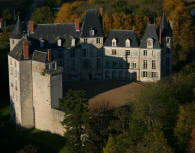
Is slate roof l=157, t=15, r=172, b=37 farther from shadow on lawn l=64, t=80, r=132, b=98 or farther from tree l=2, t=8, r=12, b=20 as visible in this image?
tree l=2, t=8, r=12, b=20

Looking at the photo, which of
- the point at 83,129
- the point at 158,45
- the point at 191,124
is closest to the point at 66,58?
the point at 158,45

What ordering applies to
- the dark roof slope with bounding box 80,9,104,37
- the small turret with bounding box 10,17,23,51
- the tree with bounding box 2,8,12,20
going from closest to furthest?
the small turret with bounding box 10,17,23,51 → the dark roof slope with bounding box 80,9,104,37 → the tree with bounding box 2,8,12,20

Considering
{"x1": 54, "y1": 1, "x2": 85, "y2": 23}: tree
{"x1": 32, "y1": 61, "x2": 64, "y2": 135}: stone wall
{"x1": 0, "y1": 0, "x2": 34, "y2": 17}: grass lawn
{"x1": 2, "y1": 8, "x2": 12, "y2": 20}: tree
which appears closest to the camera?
{"x1": 32, "y1": 61, "x2": 64, "y2": 135}: stone wall

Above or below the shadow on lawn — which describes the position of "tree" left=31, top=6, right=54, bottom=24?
above

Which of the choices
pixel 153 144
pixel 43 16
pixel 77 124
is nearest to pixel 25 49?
pixel 77 124

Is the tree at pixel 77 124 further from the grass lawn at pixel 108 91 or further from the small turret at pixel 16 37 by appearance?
the small turret at pixel 16 37

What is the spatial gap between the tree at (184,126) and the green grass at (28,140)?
11.9 m

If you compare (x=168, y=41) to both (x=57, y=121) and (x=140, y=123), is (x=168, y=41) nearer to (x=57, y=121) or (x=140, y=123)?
(x=57, y=121)

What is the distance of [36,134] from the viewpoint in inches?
1934

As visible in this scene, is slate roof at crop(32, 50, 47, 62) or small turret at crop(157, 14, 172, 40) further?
small turret at crop(157, 14, 172, 40)

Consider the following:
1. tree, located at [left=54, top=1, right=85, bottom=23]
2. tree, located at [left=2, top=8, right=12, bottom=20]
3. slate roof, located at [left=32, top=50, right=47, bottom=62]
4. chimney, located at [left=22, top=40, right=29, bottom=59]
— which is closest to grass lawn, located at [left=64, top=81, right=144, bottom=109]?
slate roof, located at [left=32, top=50, right=47, bottom=62]

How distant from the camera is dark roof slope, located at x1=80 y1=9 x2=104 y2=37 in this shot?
63125 mm

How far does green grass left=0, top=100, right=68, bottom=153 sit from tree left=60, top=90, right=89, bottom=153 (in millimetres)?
2323

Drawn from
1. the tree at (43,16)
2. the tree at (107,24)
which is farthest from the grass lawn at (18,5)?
the tree at (107,24)
